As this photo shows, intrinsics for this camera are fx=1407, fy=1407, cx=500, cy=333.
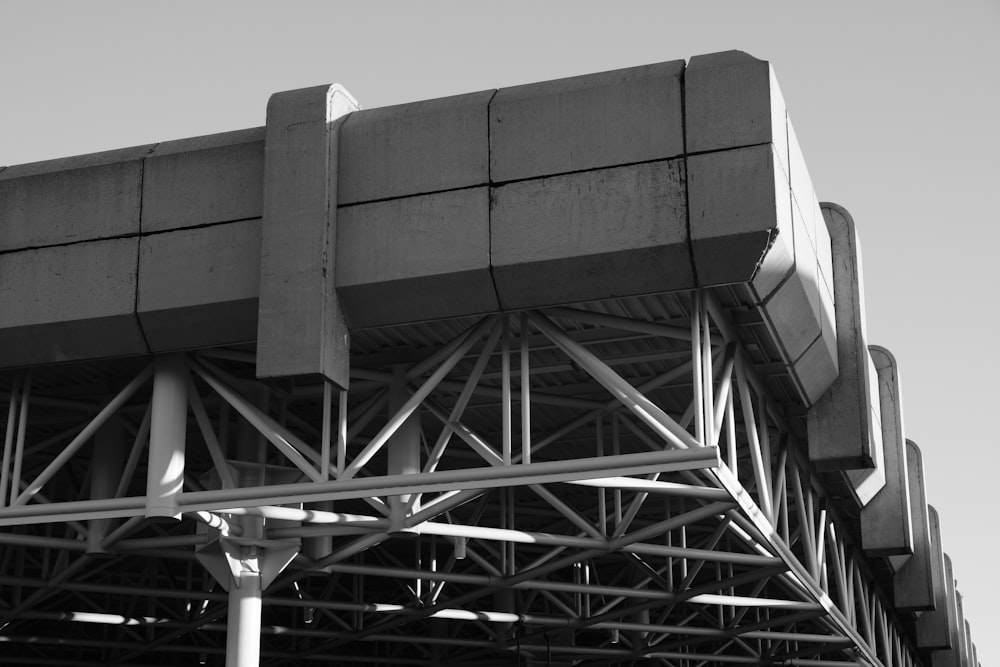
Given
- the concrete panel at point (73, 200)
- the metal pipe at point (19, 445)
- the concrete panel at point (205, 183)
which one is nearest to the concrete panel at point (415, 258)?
the concrete panel at point (205, 183)

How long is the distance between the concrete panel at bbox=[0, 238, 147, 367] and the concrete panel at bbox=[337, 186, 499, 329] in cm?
339

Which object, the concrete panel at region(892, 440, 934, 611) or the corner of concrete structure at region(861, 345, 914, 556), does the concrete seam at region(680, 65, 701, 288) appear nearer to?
the corner of concrete structure at region(861, 345, 914, 556)

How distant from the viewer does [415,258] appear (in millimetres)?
18797

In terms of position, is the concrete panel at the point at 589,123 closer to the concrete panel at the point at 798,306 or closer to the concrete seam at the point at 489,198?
the concrete seam at the point at 489,198

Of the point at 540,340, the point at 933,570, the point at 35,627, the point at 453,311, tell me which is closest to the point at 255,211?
the point at 453,311

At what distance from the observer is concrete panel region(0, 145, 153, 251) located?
2045 centimetres

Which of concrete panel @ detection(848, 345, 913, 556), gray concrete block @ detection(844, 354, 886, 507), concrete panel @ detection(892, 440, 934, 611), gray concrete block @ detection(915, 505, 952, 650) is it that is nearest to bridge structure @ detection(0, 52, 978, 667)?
gray concrete block @ detection(844, 354, 886, 507)

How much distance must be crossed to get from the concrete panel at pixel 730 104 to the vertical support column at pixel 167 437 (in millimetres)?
8344

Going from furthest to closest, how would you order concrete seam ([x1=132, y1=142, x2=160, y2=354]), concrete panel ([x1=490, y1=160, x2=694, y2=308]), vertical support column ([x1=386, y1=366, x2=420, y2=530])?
vertical support column ([x1=386, y1=366, x2=420, y2=530]), concrete seam ([x1=132, y1=142, x2=160, y2=354]), concrete panel ([x1=490, y1=160, x2=694, y2=308])

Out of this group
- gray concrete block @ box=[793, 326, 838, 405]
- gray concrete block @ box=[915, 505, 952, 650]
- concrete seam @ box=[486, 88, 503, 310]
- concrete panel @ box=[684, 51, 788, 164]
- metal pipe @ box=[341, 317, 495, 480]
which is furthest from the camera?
gray concrete block @ box=[915, 505, 952, 650]

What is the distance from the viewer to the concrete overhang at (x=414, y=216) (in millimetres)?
18078

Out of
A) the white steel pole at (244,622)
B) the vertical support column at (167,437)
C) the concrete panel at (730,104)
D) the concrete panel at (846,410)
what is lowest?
the white steel pole at (244,622)

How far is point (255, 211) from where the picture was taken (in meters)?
19.8

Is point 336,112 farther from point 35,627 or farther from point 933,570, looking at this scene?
point 35,627
